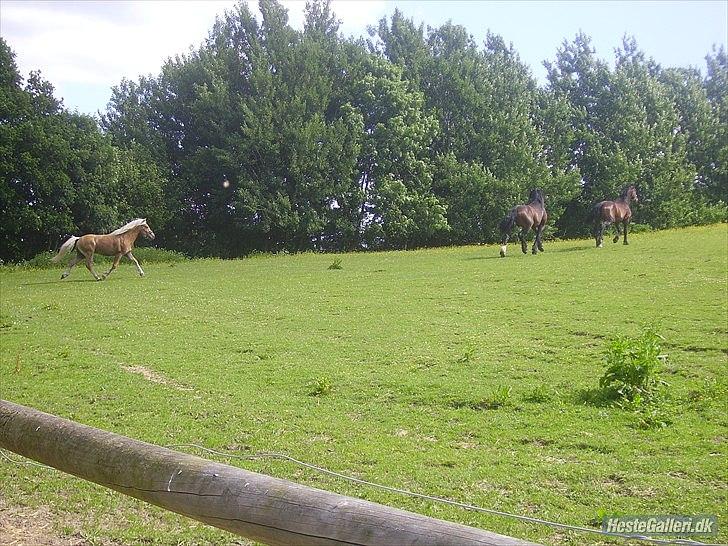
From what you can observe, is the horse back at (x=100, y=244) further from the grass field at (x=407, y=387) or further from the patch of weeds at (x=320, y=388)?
the patch of weeds at (x=320, y=388)

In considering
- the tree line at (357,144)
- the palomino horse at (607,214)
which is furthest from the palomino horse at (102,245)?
the palomino horse at (607,214)

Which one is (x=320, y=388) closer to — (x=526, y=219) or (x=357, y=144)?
(x=526, y=219)

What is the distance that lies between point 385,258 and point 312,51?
61.6 feet

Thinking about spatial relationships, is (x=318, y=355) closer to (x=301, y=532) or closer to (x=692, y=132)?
(x=301, y=532)

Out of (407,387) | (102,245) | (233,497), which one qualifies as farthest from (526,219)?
(233,497)

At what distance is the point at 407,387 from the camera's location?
8.66 m

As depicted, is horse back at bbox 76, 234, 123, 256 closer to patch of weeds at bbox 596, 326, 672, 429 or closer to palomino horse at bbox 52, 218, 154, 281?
palomino horse at bbox 52, 218, 154, 281

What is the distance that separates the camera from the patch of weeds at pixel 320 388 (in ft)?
28.2

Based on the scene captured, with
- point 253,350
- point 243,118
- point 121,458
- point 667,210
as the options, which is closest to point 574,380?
point 253,350

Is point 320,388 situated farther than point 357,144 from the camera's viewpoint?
No

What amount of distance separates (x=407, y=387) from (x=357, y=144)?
33993 mm

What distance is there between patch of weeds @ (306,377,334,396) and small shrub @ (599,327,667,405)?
315cm

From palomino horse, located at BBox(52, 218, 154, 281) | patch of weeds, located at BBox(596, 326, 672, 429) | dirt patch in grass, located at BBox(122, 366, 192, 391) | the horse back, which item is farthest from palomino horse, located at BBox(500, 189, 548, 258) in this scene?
patch of weeds, located at BBox(596, 326, 672, 429)

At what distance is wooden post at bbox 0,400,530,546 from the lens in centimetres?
227
